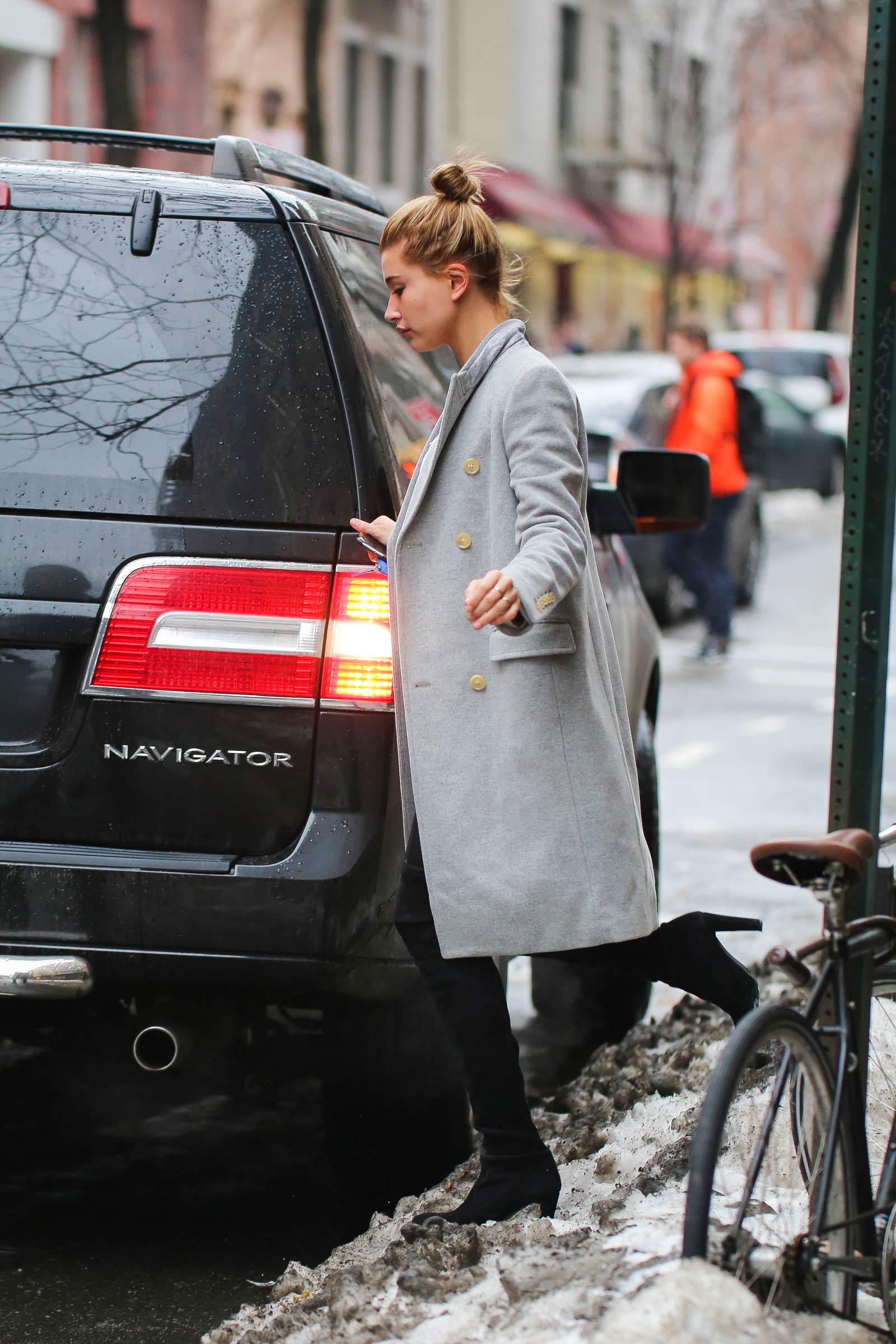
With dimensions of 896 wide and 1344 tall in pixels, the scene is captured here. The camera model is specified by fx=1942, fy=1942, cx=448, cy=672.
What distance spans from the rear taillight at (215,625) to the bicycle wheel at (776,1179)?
1040mm

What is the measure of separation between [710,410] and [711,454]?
10.7 inches

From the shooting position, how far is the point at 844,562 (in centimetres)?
304

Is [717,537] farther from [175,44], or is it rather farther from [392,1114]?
[175,44]

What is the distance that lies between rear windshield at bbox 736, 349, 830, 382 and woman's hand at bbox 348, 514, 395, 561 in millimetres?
25029

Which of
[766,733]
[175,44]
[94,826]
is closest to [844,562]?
[94,826]

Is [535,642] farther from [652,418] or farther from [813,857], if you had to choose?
[652,418]

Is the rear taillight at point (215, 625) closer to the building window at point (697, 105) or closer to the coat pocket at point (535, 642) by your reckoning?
the coat pocket at point (535, 642)

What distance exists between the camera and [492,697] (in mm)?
3096

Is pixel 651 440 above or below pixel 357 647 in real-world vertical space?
above

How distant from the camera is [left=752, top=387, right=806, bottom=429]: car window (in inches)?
906

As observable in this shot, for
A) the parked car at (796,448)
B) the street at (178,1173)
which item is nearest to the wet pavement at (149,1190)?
the street at (178,1173)

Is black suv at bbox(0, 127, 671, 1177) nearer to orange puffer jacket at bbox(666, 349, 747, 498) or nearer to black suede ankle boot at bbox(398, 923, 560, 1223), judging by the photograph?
black suede ankle boot at bbox(398, 923, 560, 1223)

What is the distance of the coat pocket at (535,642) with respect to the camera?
305 cm

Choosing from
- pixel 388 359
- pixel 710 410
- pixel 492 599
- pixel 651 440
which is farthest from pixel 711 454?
pixel 492 599
